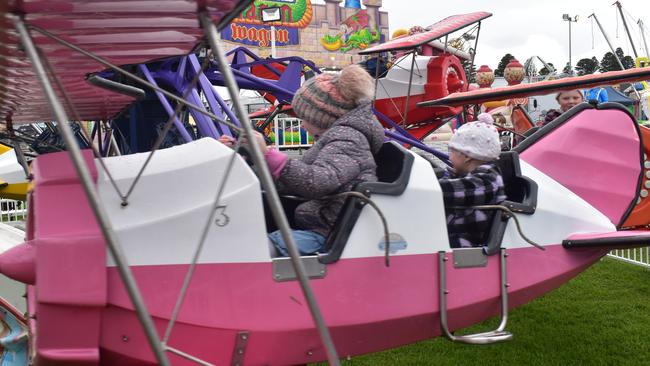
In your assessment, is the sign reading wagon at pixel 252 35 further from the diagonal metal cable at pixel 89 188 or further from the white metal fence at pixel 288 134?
the diagonal metal cable at pixel 89 188

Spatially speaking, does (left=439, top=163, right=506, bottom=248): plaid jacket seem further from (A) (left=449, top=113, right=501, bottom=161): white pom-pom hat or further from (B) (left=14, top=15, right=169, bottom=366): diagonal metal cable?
(B) (left=14, top=15, right=169, bottom=366): diagonal metal cable

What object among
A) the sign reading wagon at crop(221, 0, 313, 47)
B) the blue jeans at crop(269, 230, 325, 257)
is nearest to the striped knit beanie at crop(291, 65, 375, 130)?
the blue jeans at crop(269, 230, 325, 257)

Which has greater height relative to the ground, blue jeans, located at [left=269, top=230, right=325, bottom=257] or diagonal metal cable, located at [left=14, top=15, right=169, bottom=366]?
diagonal metal cable, located at [left=14, top=15, right=169, bottom=366]

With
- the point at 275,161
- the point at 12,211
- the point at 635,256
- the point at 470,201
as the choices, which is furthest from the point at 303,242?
the point at 12,211

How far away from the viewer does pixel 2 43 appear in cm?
169

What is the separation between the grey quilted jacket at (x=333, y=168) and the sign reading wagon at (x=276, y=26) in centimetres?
2935

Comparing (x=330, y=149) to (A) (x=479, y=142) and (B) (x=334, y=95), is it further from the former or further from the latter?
(A) (x=479, y=142)

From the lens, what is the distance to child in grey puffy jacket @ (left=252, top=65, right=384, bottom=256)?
223 centimetres

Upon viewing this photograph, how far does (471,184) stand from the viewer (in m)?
2.68

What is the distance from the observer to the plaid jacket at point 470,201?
2656 mm

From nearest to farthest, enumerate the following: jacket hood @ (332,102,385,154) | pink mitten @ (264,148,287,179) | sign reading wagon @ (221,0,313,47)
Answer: pink mitten @ (264,148,287,179) → jacket hood @ (332,102,385,154) → sign reading wagon @ (221,0,313,47)

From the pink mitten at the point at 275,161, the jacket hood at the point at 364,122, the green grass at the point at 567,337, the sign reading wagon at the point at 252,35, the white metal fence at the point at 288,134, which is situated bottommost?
the green grass at the point at 567,337

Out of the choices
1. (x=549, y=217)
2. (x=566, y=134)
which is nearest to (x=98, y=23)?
(x=549, y=217)

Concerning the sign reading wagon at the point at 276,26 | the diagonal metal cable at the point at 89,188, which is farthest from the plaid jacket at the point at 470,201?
the sign reading wagon at the point at 276,26
